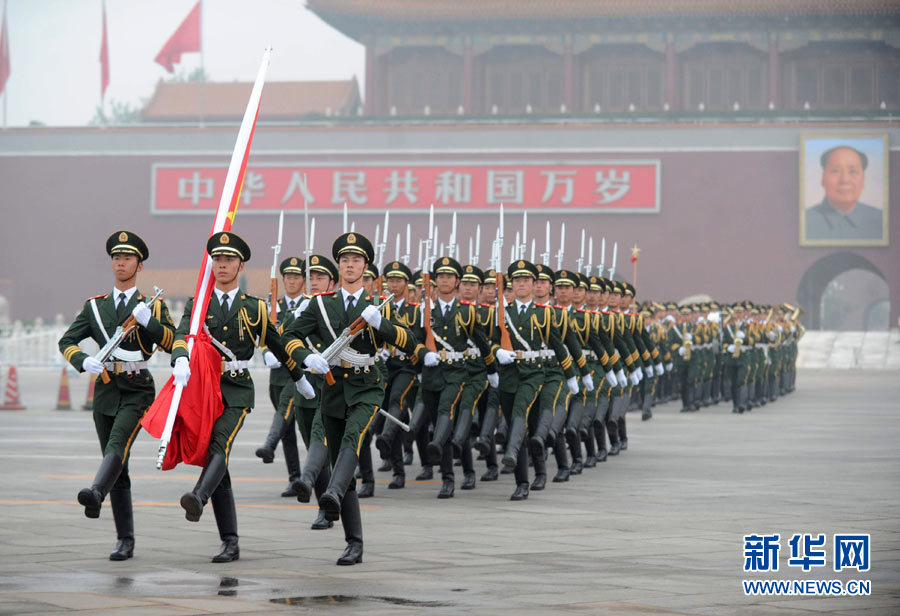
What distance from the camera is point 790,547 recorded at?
7676mm

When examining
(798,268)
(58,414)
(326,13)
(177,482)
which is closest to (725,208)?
(798,268)

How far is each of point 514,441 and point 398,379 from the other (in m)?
1.61

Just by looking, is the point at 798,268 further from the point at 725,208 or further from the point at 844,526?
the point at 844,526

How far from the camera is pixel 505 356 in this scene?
10.5m

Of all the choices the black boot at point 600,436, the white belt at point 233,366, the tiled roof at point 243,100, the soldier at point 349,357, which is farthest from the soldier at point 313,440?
the tiled roof at point 243,100

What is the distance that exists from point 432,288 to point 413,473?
182 cm

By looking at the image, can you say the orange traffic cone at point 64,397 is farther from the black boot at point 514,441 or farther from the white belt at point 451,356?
the black boot at point 514,441

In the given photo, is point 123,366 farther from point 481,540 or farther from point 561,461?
point 561,461

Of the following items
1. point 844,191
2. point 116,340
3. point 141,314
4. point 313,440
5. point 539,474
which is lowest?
point 539,474

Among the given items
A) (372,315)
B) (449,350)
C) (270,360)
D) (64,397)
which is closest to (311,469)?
(372,315)

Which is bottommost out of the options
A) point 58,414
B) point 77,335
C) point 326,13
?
point 58,414

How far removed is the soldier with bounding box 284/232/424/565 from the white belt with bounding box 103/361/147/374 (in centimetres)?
73

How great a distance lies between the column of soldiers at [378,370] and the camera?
735cm

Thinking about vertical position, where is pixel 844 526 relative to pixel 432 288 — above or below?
below
